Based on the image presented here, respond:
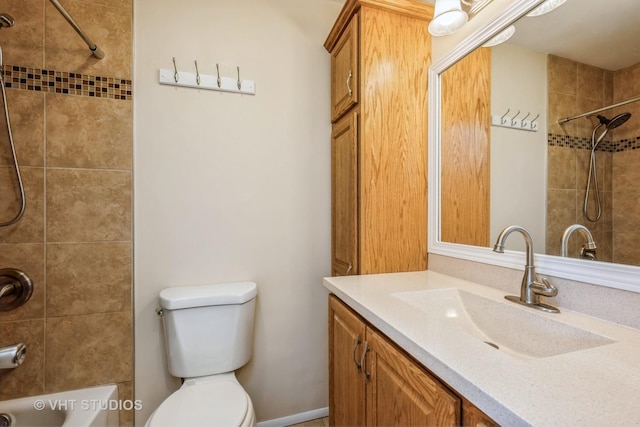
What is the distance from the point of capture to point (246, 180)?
1510mm

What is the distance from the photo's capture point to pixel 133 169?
135cm

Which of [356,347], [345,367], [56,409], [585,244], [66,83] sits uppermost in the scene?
[66,83]

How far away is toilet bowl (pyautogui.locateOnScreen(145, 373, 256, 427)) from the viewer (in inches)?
38.3

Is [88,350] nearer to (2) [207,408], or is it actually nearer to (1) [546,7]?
(2) [207,408]

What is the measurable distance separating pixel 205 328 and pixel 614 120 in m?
1.71

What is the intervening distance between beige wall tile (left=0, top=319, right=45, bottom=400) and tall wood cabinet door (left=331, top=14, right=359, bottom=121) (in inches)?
71.3

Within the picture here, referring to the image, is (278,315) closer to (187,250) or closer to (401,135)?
(187,250)

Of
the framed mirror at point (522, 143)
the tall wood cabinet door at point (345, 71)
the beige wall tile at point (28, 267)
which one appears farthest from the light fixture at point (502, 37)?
the beige wall tile at point (28, 267)

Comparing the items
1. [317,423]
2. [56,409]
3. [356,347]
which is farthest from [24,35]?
[317,423]

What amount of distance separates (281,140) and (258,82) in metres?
0.35

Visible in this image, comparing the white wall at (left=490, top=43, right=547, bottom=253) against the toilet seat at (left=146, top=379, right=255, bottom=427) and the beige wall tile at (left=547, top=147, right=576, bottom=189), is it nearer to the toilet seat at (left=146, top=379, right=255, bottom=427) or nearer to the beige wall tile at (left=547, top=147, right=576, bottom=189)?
the beige wall tile at (left=547, top=147, right=576, bottom=189)

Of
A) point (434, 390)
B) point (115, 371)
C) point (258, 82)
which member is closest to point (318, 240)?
point (258, 82)

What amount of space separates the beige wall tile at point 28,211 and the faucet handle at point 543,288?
203 cm

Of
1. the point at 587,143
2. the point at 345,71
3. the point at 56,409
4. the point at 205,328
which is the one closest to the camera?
the point at 587,143
